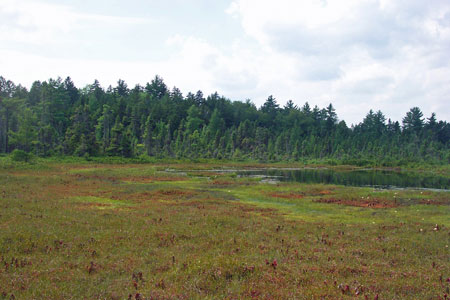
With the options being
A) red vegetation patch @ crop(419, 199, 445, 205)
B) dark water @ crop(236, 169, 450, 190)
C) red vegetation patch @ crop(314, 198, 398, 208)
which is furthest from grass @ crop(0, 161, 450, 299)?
dark water @ crop(236, 169, 450, 190)

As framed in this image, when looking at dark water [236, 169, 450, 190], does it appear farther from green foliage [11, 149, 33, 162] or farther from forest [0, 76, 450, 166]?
forest [0, 76, 450, 166]

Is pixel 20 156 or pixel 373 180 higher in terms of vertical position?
pixel 20 156

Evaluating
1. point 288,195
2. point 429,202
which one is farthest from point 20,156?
point 429,202

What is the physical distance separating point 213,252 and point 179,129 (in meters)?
122

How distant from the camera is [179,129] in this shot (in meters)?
134

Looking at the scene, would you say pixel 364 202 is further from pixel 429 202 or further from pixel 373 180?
pixel 373 180

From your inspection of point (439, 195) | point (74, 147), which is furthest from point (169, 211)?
point (74, 147)

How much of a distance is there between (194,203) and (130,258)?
16.2m

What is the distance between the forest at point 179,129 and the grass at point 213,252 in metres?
68.7

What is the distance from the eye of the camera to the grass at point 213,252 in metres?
10.3

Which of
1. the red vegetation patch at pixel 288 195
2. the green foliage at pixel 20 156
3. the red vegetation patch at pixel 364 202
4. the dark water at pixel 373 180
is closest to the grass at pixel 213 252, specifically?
the red vegetation patch at pixel 364 202

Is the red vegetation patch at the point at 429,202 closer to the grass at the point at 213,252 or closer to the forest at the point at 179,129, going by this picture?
the grass at the point at 213,252

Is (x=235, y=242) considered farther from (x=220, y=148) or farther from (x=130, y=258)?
(x=220, y=148)

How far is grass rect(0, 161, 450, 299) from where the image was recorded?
10.3 meters
